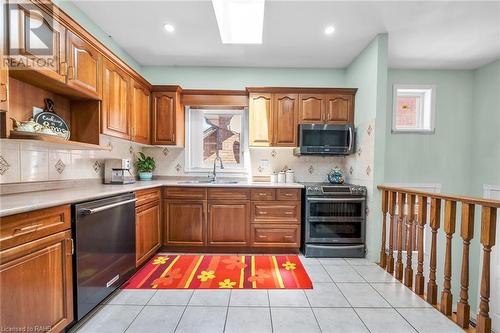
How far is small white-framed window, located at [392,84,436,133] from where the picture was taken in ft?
11.7

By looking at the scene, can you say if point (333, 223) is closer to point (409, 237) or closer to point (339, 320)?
point (409, 237)

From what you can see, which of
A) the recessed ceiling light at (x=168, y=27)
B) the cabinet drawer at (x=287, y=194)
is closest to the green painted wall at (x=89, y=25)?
the recessed ceiling light at (x=168, y=27)

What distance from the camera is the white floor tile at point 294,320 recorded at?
5.40 feet

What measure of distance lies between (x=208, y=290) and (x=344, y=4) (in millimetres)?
2977

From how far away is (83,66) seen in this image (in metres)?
2.06

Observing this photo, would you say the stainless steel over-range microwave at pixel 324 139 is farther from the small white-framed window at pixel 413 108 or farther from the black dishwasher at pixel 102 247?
the black dishwasher at pixel 102 247

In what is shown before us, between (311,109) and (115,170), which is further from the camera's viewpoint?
(311,109)

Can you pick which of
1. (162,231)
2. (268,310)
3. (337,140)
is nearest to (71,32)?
(162,231)

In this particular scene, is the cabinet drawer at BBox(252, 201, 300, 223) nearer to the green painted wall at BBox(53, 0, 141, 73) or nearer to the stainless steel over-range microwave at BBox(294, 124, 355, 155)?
the stainless steel over-range microwave at BBox(294, 124, 355, 155)

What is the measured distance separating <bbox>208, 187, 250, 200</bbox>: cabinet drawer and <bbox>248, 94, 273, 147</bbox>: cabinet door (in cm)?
75

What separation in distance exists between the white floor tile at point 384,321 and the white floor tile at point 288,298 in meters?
0.44

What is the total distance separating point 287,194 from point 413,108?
2.55 meters

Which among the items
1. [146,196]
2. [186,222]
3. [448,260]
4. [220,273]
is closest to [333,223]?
[448,260]

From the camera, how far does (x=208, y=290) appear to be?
2141 mm
